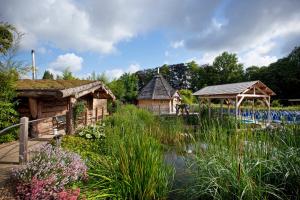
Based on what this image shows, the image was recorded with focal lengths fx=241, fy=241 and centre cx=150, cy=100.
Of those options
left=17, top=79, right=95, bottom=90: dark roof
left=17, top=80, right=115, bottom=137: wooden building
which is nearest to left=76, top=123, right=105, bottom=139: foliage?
left=17, top=80, right=115, bottom=137: wooden building

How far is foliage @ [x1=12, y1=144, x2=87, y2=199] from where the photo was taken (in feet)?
9.23

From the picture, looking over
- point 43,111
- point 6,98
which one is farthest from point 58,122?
point 6,98

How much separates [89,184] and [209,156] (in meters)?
1.75

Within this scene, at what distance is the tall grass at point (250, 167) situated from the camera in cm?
286

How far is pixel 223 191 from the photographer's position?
3008mm

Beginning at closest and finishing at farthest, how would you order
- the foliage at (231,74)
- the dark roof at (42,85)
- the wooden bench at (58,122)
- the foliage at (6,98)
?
the foliage at (6,98), the dark roof at (42,85), the wooden bench at (58,122), the foliage at (231,74)

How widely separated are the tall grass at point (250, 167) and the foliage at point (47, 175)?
1.67 m

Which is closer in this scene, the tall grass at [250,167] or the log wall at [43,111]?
the tall grass at [250,167]

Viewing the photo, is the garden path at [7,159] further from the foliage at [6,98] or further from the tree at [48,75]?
the tree at [48,75]

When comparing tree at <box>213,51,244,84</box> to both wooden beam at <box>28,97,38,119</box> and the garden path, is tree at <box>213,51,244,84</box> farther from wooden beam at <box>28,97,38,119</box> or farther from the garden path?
the garden path

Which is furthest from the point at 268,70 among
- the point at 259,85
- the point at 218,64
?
the point at 259,85

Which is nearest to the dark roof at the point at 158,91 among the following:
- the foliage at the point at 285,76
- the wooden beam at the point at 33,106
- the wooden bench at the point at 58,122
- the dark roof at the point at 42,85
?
the foliage at the point at 285,76

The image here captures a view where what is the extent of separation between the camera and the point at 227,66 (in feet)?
150

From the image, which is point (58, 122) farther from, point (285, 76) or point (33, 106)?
point (285, 76)
